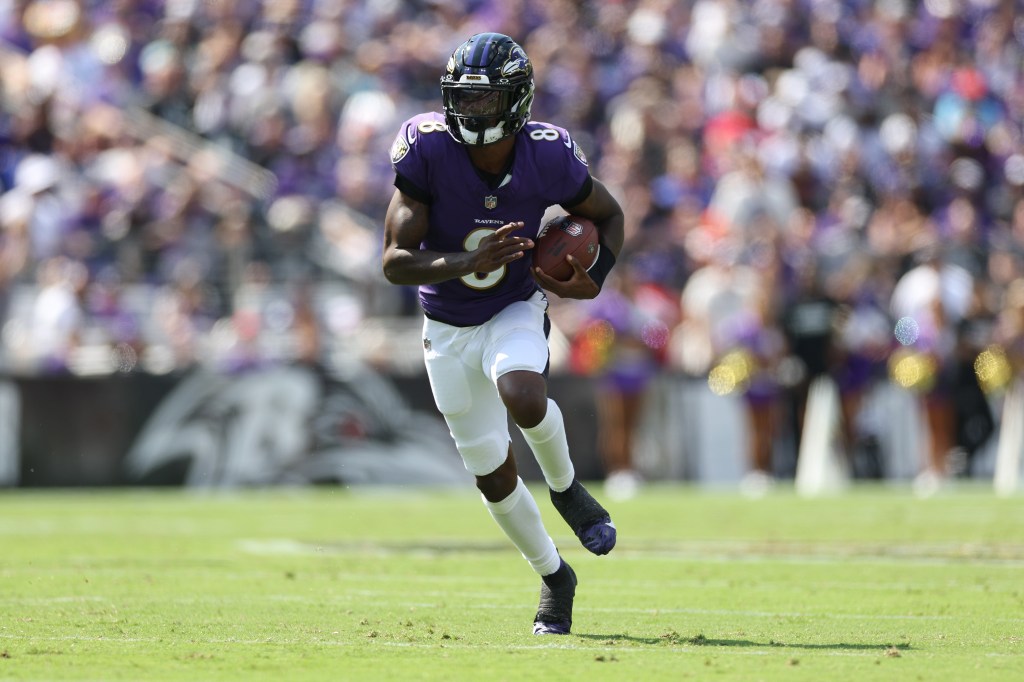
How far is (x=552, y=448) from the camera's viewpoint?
615 centimetres

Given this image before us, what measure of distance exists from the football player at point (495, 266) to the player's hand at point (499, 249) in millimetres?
15

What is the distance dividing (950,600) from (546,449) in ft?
6.89

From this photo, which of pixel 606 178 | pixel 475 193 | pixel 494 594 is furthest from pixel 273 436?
pixel 475 193

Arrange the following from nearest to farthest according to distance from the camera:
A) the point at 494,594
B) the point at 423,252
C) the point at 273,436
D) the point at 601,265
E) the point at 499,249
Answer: the point at 499,249
the point at 423,252
the point at 601,265
the point at 494,594
the point at 273,436

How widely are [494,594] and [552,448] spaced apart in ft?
5.23

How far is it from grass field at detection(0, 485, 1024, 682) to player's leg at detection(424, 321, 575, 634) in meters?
0.29

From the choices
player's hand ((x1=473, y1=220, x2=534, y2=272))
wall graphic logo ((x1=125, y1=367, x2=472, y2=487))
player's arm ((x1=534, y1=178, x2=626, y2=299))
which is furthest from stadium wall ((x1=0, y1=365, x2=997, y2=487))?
player's hand ((x1=473, y1=220, x2=534, y2=272))

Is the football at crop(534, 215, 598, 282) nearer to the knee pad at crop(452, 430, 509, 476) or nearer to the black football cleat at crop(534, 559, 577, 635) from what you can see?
the knee pad at crop(452, 430, 509, 476)

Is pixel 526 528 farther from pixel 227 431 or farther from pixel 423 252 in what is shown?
pixel 227 431

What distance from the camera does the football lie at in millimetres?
6203

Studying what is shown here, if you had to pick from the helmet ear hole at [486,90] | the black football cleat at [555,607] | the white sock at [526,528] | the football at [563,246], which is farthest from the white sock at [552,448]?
the helmet ear hole at [486,90]

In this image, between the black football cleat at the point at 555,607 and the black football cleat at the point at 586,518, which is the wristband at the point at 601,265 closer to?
the black football cleat at the point at 586,518

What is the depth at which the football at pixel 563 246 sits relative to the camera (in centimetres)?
620

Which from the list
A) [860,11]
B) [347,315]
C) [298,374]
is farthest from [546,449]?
[860,11]
